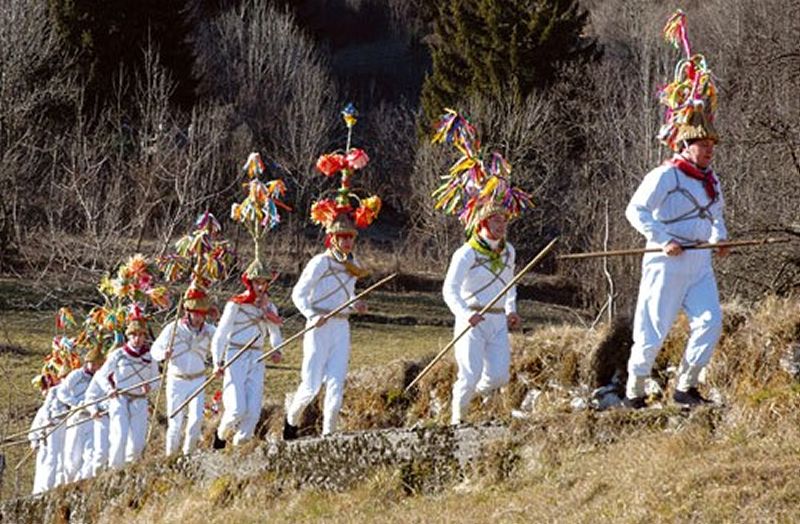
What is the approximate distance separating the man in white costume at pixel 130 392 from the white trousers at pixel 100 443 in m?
0.56

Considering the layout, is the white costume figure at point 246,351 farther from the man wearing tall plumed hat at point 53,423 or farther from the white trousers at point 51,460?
the white trousers at point 51,460

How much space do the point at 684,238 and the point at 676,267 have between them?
274 mm

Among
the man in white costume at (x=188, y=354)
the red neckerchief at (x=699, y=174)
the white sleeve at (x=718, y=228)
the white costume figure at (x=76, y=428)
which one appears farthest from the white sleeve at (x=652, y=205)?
the white costume figure at (x=76, y=428)

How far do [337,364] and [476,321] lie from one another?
1.88 metres

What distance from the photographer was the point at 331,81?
5491 cm

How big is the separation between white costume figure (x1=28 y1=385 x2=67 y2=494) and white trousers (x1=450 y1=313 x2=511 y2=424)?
7.27m

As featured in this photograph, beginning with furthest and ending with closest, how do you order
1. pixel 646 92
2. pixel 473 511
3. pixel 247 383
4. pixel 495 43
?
pixel 495 43
pixel 646 92
pixel 247 383
pixel 473 511

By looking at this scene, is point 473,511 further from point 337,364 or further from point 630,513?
point 337,364

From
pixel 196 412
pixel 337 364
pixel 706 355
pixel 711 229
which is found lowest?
pixel 196 412

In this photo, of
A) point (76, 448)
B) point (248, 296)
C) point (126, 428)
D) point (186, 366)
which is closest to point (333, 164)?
point (248, 296)

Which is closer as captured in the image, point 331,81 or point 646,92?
point 646,92

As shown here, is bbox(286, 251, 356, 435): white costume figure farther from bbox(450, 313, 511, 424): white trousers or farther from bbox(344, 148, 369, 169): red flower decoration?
bbox(450, 313, 511, 424): white trousers

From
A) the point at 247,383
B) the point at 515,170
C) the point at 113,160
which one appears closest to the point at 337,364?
the point at 247,383

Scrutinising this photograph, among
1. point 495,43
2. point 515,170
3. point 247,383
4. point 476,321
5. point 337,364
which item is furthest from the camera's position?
point 495,43
